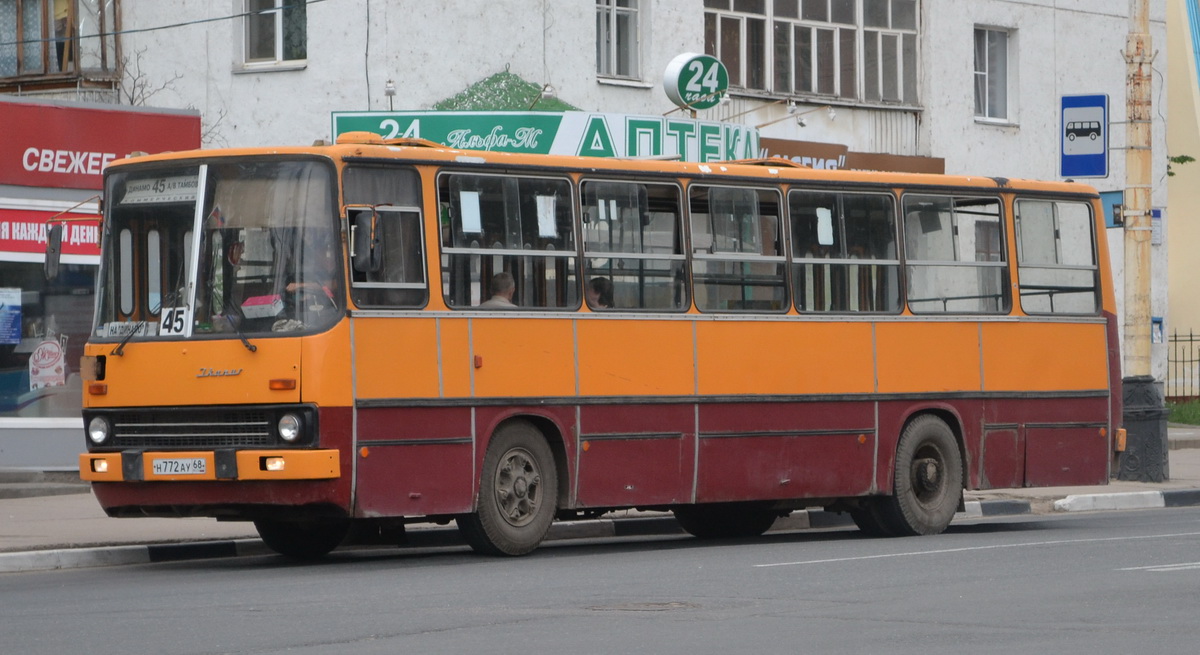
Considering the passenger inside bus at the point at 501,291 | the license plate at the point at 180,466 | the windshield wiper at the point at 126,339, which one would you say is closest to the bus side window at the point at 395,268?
the passenger inside bus at the point at 501,291

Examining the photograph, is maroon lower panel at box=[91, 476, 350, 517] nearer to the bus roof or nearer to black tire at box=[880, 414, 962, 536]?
the bus roof

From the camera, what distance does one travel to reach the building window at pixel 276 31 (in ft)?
78.9

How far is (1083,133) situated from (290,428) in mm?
12774

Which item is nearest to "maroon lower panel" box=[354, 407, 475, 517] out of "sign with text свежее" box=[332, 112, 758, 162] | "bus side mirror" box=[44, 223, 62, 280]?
"bus side mirror" box=[44, 223, 62, 280]

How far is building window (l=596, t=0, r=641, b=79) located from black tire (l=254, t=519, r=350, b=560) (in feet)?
40.9

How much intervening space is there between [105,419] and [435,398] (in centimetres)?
223

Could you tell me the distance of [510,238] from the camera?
13.5 meters

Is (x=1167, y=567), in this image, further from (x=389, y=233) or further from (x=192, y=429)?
(x=192, y=429)

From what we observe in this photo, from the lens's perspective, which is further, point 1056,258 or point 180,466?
point 1056,258

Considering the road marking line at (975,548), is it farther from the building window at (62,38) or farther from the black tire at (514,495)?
the building window at (62,38)

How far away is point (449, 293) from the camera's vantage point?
13117mm

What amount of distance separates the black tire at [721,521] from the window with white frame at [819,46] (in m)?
11.9

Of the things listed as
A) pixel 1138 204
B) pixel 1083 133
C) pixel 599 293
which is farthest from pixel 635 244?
pixel 1138 204

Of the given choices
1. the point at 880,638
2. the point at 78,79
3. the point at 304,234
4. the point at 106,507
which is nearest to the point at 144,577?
the point at 106,507
